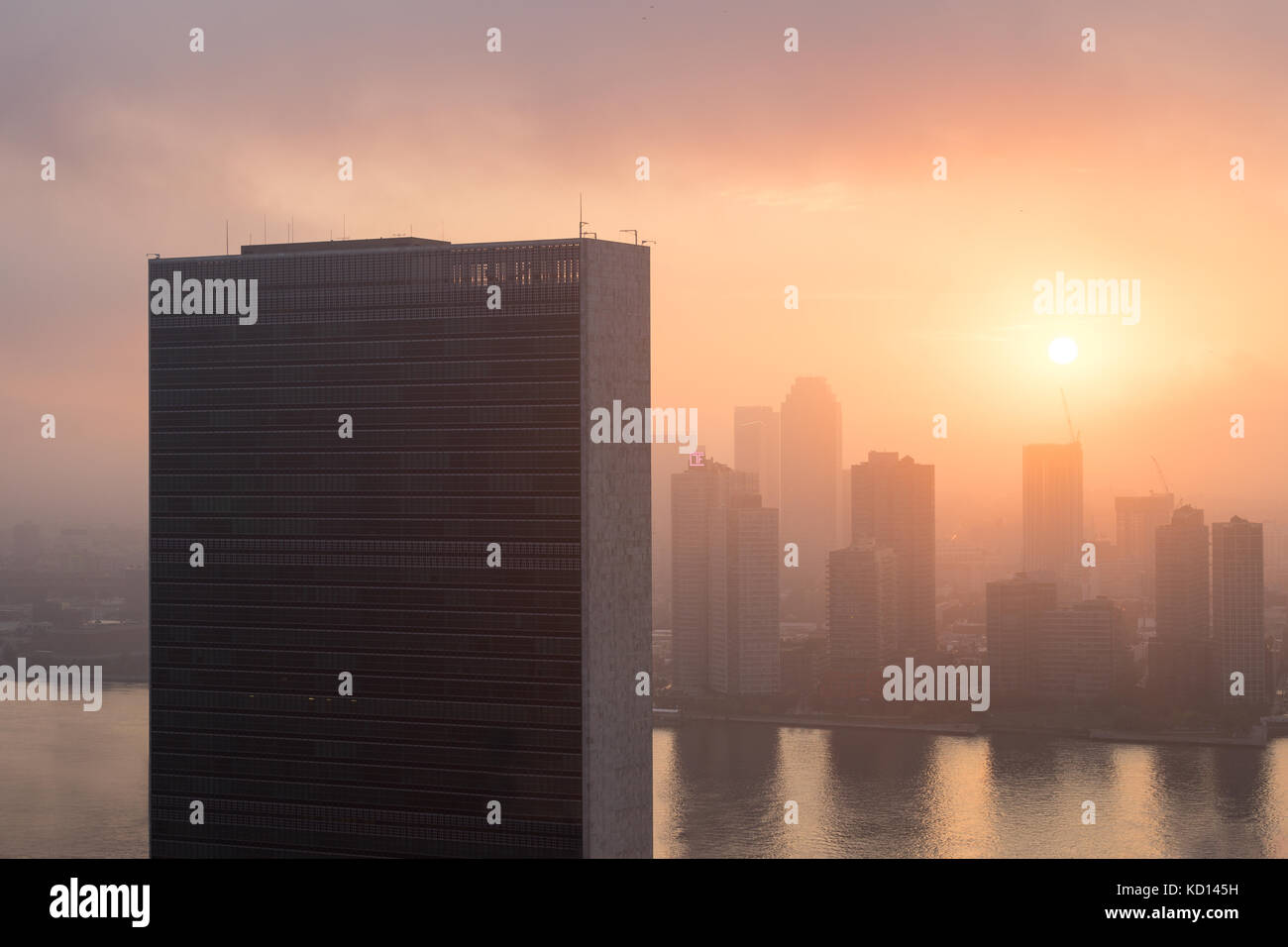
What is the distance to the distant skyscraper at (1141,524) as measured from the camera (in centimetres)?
9688

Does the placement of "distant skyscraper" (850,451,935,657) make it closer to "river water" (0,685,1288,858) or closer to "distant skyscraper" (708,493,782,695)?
"distant skyscraper" (708,493,782,695)

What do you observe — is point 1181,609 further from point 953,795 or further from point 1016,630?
point 953,795

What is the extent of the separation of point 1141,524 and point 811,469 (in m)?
24.5

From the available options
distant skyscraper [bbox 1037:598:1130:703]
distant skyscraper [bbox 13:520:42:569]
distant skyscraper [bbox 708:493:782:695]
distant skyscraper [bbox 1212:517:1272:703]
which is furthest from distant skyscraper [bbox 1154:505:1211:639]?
distant skyscraper [bbox 13:520:42:569]

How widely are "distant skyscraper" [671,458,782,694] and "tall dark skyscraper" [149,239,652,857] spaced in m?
46.2

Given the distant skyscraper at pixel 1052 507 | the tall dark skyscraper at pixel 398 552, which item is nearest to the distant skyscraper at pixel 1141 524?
the distant skyscraper at pixel 1052 507

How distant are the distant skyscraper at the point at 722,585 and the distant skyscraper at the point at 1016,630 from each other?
1300 cm

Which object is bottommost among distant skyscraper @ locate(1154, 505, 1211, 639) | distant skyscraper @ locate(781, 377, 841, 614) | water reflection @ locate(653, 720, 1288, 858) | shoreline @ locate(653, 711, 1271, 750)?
water reflection @ locate(653, 720, 1288, 858)

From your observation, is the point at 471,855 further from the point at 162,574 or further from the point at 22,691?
the point at 22,691

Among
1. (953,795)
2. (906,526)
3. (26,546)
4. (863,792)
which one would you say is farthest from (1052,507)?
(26,546)

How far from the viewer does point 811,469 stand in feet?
346

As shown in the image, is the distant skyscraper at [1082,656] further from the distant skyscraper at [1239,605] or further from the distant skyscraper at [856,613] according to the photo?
the distant skyscraper at [856,613]

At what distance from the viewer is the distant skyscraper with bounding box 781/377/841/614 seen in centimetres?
10350
